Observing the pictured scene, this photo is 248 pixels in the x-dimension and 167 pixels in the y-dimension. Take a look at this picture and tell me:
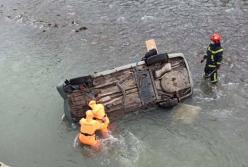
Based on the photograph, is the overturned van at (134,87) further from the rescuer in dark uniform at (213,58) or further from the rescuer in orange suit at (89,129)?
the rescuer in orange suit at (89,129)

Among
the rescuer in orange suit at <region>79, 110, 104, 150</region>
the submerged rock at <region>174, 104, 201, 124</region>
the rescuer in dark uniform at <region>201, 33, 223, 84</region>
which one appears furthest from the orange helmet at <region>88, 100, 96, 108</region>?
the rescuer in dark uniform at <region>201, 33, 223, 84</region>

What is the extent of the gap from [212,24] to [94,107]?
9.01m

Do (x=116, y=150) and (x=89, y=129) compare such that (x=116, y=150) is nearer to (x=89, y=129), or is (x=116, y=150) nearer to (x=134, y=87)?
(x=89, y=129)

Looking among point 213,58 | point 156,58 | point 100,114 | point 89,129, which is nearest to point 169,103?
point 156,58

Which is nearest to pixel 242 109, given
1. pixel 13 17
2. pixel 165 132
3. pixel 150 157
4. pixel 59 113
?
pixel 165 132

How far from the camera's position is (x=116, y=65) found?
17.1 m

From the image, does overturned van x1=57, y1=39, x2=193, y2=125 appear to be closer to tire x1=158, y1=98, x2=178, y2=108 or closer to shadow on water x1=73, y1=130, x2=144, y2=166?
tire x1=158, y1=98, x2=178, y2=108

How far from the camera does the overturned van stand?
13742 millimetres

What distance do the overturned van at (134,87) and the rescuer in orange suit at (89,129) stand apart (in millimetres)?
1208

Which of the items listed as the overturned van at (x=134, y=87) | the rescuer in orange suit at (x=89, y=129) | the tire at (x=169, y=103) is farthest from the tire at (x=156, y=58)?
the rescuer in orange suit at (x=89, y=129)

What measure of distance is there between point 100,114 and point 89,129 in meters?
0.54

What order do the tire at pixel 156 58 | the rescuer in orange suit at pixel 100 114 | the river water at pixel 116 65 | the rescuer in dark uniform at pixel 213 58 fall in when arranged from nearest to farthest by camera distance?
the rescuer in orange suit at pixel 100 114
the river water at pixel 116 65
the tire at pixel 156 58
the rescuer in dark uniform at pixel 213 58

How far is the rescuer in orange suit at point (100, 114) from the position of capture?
41.1 feet

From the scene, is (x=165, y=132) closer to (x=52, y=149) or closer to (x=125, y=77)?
(x=125, y=77)
